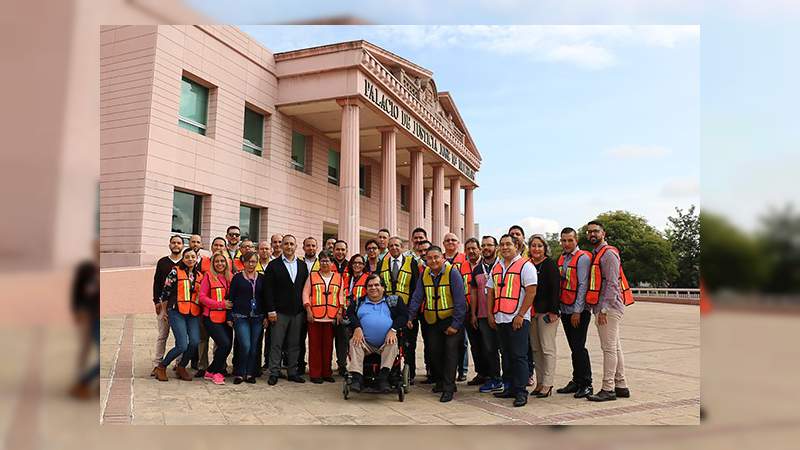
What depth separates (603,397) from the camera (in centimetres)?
614

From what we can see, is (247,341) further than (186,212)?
No

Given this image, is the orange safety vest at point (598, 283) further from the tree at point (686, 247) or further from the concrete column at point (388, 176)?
→ the tree at point (686, 247)

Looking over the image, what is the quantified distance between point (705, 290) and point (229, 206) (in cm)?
1431

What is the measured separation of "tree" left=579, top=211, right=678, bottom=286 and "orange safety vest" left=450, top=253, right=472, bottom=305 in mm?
15625

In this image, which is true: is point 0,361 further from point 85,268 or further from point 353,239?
point 353,239

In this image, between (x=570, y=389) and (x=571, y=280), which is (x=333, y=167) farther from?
(x=570, y=389)

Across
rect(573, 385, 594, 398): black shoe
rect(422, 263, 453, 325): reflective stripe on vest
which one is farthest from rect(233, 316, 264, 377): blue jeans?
rect(573, 385, 594, 398): black shoe

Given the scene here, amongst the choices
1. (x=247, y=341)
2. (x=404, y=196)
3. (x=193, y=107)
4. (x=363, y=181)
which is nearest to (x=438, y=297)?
(x=247, y=341)

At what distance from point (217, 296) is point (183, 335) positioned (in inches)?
26.3

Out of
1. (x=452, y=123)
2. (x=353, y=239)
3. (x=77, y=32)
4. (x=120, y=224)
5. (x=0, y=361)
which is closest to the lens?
(x=0, y=361)

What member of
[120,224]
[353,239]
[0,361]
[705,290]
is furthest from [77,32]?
[705,290]

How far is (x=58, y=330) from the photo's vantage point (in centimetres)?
1457

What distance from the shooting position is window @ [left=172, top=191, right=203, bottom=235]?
1541cm

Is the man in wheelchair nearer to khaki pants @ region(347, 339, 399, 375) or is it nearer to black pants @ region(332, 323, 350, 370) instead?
khaki pants @ region(347, 339, 399, 375)
